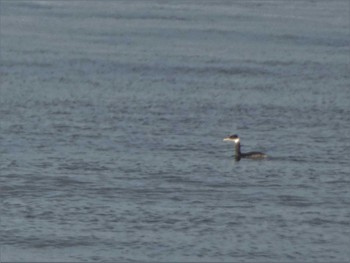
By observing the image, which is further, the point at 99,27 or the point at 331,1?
the point at 331,1

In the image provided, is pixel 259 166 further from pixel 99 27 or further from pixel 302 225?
pixel 99 27

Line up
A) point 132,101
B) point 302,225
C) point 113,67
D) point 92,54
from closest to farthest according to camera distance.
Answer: point 302,225 < point 132,101 < point 113,67 < point 92,54

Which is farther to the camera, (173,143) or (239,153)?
(173,143)

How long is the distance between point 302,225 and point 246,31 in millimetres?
30112

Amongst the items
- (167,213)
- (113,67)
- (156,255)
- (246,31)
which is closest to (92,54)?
(113,67)

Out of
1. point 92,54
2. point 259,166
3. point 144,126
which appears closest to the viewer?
point 259,166

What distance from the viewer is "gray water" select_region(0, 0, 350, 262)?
1834cm

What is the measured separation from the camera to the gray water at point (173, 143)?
60.2 ft

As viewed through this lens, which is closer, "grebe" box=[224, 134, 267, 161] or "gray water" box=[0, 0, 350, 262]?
"gray water" box=[0, 0, 350, 262]

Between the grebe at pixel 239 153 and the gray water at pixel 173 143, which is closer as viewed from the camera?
the gray water at pixel 173 143

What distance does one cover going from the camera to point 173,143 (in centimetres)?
2598

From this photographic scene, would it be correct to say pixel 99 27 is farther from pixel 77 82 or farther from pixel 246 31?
pixel 77 82

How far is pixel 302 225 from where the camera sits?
19203 mm

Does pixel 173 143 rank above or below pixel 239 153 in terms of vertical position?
above
